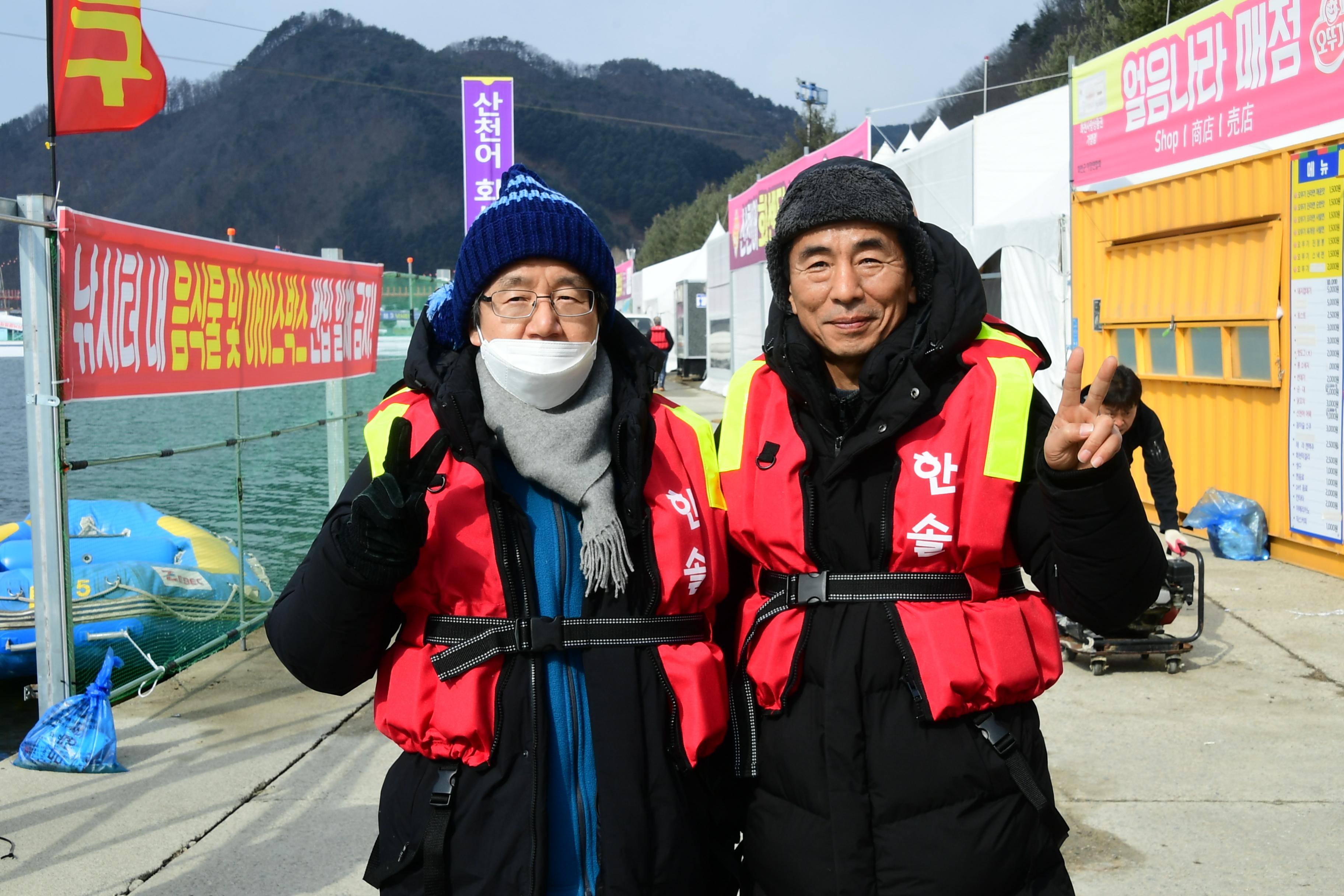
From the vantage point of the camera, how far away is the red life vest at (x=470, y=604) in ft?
6.75

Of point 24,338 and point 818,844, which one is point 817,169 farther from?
point 24,338

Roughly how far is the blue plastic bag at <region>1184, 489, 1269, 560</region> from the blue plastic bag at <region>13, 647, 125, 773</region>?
7.33 m

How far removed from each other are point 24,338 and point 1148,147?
8.31m

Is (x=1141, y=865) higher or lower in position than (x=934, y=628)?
lower

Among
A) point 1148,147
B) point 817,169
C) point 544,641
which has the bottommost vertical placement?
point 544,641

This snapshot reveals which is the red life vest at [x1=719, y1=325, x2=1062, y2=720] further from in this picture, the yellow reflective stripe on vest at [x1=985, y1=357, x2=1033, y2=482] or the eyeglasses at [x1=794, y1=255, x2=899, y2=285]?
the eyeglasses at [x1=794, y1=255, x2=899, y2=285]

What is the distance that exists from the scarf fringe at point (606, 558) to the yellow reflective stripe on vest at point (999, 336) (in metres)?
0.78

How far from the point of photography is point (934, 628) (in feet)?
6.82

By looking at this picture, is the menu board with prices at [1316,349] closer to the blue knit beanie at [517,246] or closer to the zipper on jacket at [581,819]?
the blue knit beanie at [517,246]

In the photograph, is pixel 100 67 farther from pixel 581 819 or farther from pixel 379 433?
pixel 581 819

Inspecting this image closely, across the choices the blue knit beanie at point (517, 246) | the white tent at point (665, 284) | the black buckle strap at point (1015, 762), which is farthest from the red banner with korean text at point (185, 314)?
the white tent at point (665, 284)

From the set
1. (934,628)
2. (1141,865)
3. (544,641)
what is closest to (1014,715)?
(934,628)

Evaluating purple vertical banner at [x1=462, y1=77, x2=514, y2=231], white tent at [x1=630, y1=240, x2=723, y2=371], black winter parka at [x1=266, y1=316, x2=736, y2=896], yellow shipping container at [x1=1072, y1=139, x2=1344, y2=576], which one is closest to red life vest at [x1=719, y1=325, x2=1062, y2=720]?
black winter parka at [x1=266, y1=316, x2=736, y2=896]

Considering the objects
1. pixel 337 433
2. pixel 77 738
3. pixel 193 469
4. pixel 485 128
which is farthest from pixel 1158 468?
pixel 485 128
